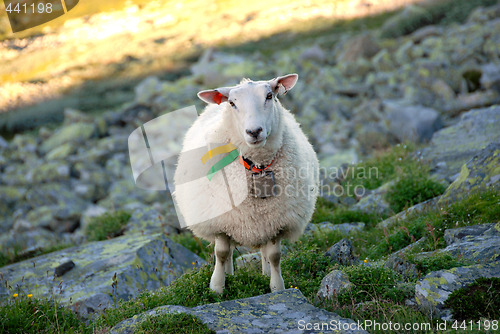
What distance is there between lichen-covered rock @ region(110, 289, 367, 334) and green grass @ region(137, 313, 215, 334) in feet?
0.22

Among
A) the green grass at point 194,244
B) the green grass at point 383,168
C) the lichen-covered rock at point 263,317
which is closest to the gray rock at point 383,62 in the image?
the green grass at point 383,168

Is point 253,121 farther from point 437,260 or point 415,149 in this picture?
point 415,149

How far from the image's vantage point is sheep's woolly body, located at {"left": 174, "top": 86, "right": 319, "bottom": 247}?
480cm

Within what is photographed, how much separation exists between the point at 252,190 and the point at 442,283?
6.89 ft

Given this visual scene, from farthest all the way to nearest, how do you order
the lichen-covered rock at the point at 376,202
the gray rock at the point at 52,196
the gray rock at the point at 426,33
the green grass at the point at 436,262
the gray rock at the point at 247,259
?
the gray rock at the point at 426,33
the gray rock at the point at 52,196
the lichen-covered rock at the point at 376,202
the gray rock at the point at 247,259
the green grass at the point at 436,262

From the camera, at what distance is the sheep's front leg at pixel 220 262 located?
4758 mm

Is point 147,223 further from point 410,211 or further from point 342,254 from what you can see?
point 410,211

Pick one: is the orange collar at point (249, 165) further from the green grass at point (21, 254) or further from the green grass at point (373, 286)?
the green grass at point (21, 254)

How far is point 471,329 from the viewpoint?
335 centimetres

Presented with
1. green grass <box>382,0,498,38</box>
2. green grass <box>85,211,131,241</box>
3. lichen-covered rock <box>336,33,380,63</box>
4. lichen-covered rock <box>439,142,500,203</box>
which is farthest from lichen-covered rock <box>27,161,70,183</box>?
green grass <box>382,0,498,38</box>

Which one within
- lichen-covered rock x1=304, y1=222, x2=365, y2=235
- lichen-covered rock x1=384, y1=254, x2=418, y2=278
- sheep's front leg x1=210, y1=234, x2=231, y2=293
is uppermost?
sheep's front leg x1=210, y1=234, x2=231, y2=293

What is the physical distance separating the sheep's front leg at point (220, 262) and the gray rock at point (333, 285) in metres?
1.07

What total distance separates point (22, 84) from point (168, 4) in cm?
541

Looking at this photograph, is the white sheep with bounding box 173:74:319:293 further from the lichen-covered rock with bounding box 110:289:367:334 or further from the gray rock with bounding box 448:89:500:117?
the gray rock with bounding box 448:89:500:117
